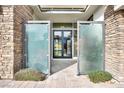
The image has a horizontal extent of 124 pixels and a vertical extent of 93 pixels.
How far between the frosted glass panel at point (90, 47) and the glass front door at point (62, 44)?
10.7m

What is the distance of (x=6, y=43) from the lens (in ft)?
28.4

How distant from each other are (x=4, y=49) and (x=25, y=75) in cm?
128

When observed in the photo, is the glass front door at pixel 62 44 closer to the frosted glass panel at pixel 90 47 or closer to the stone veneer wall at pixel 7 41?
the frosted glass panel at pixel 90 47

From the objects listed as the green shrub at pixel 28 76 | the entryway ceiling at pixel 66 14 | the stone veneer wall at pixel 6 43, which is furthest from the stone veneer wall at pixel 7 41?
the entryway ceiling at pixel 66 14

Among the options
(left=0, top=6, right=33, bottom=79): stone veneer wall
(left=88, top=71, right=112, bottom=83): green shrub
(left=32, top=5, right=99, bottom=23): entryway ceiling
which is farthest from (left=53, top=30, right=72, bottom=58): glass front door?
(left=88, top=71, right=112, bottom=83): green shrub

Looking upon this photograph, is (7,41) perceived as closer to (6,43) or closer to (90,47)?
(6,43)

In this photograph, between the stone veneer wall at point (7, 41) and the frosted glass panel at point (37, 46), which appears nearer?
the stone veneer wall at point (7, 41)

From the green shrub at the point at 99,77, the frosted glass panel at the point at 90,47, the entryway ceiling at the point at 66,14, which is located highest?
the entryway ceiling at the point at 66,14

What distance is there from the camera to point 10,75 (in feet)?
28.4

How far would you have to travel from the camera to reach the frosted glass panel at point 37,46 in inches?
392

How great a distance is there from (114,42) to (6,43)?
4.14 meters

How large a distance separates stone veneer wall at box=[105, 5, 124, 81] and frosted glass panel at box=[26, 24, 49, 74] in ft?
8.76

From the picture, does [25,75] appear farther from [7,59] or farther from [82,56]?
[82,56]
